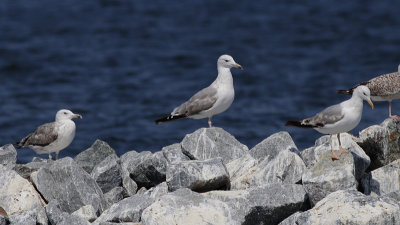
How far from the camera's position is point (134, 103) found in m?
24.2

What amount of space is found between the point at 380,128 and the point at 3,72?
1900 centimetres

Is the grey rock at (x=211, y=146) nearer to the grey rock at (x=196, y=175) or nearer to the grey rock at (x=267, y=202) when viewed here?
the grey rock at (x=196, y=175)

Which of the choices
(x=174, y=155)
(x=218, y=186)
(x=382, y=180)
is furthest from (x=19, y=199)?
(x=382, y=180)

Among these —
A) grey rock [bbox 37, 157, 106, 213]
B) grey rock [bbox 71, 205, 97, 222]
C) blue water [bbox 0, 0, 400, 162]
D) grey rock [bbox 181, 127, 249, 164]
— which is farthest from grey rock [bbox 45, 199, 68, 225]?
blue water [bbox 0, 0, 400, 162]

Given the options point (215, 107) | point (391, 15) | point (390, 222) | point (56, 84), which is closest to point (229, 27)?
point (391, 15)

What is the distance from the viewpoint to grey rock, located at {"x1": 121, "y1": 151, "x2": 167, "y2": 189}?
468 inches

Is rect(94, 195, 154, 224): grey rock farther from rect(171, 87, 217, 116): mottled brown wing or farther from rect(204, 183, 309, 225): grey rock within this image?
rect(171, 87, 217, 116): mottled brown wing

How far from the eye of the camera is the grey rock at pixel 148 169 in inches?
468

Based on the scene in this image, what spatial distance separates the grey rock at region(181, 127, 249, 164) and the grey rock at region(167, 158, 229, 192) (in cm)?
109

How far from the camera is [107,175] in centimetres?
1234

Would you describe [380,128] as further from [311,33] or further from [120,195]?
[311,33]

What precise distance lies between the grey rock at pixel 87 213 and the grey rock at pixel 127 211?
117mm

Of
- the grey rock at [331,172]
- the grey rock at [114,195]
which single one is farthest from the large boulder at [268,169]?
the grey rock at [114,195]

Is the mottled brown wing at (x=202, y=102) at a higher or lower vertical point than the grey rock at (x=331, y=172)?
higher
